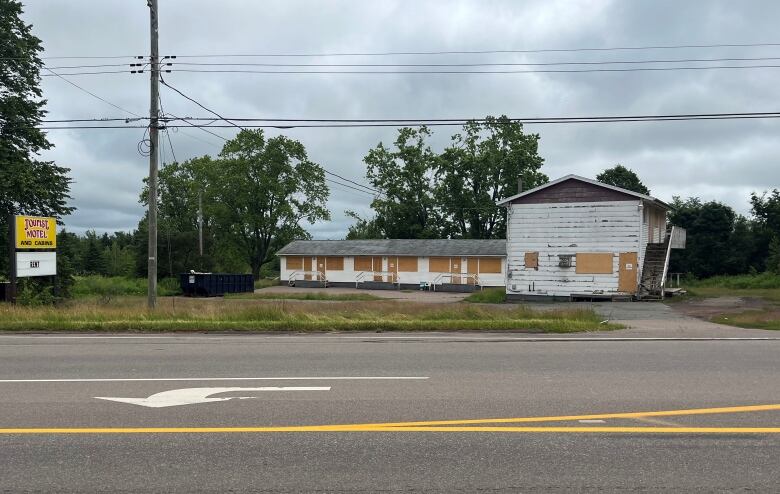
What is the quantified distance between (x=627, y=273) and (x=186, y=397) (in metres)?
25.6

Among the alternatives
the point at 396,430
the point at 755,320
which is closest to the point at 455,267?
the point at 755,320

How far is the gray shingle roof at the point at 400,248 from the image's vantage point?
4675cm

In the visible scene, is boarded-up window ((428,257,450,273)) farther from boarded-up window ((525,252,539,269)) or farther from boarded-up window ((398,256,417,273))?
boarded-up window ((525,252,539,269))

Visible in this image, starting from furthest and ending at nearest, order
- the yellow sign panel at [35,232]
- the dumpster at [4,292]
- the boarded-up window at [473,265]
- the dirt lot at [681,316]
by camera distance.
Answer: the boarded-up window at [473,265], the dumpster at [4,292], the yellow sign panel at [35,232], the dirt lot at [681,316]

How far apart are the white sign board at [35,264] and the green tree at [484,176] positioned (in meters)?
44.4

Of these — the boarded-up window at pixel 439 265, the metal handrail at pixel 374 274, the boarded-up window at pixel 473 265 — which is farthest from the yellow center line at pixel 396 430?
the metal handrail at pixel 374 274

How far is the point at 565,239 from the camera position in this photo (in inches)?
1201

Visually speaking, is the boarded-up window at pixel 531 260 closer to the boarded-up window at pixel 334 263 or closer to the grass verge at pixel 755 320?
the grass verge at pixel 755 320

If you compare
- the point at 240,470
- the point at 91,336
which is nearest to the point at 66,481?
the point at 240,470

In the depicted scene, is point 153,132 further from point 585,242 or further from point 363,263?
point 363,263

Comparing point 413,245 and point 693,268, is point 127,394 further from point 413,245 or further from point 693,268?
point 693,268

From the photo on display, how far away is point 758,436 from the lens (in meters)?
5.67

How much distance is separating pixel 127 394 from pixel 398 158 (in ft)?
192

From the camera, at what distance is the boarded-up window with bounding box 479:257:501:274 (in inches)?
1804
